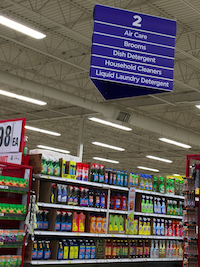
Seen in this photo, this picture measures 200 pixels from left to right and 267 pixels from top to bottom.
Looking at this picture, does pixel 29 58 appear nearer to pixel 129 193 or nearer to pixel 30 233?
pixel 129 193

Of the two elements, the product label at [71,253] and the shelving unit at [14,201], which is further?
the product label at [71,253]

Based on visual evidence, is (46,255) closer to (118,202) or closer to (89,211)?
(89,211)

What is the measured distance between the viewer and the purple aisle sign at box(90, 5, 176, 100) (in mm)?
5020

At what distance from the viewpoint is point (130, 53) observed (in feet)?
17.2

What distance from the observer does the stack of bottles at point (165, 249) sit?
8.89m

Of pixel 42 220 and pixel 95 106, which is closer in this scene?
pixel 42 220

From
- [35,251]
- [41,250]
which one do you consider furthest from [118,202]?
[35,251]

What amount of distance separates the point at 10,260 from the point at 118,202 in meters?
2.91

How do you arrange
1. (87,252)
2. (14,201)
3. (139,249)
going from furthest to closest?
(139,249), (87,252), (14,201)

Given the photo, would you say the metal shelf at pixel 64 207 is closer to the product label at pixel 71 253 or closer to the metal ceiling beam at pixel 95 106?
the product label at pixel 71 253

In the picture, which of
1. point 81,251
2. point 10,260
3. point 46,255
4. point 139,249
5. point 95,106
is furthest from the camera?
point 95,106

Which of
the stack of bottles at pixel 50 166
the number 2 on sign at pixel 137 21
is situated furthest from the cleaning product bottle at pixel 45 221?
the number 2 on sign at pixel 137 21

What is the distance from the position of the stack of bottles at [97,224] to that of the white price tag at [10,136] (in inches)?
87.0

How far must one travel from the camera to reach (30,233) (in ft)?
20.7
